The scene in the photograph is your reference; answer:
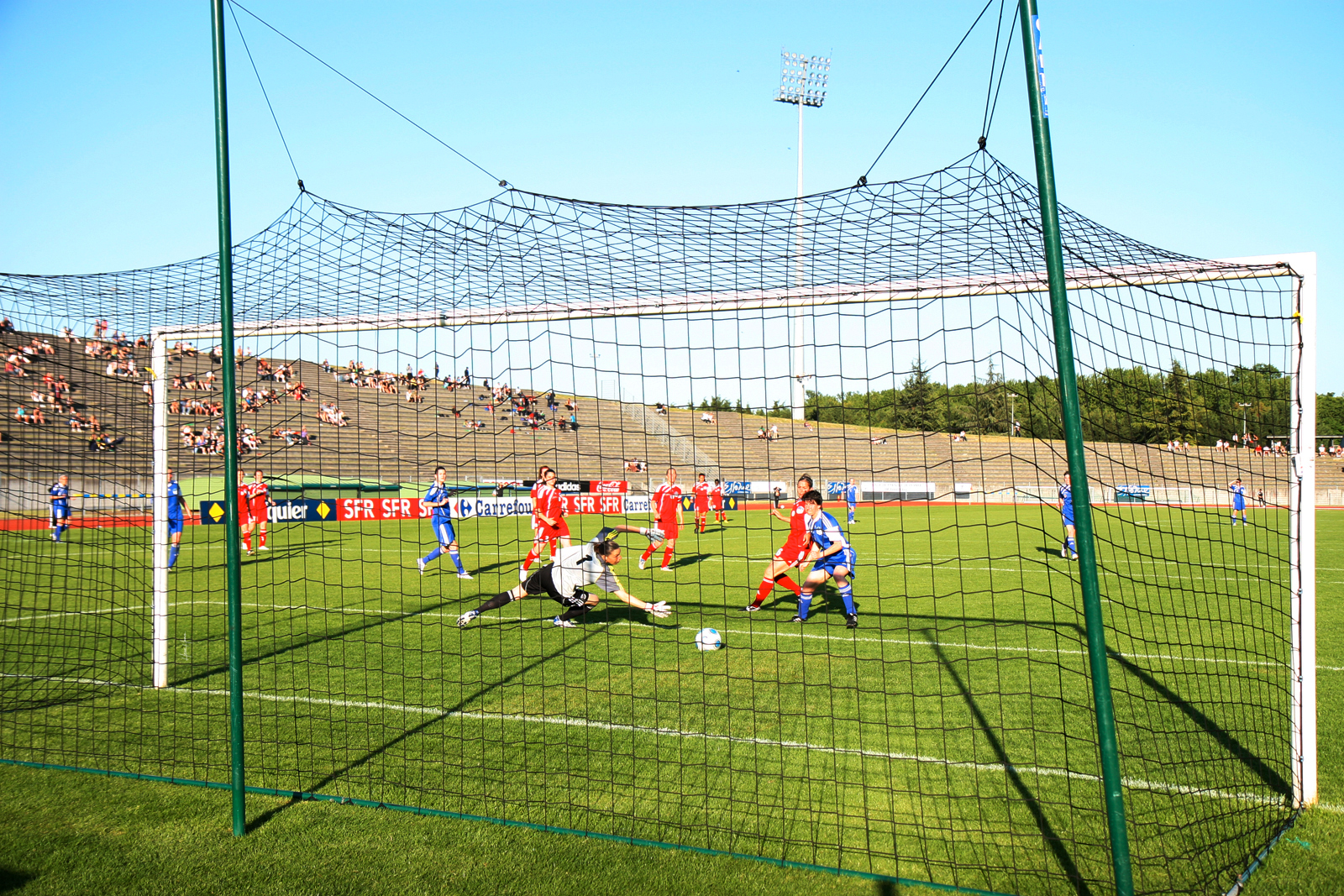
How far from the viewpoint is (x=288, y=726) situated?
237 inches

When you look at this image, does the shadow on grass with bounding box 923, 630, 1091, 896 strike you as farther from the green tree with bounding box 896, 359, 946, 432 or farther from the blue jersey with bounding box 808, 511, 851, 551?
the blue jersey with bounding box 808, 511, 851, 551

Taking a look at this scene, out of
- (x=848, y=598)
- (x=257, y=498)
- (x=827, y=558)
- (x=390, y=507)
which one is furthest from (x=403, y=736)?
(x=390, y=507)

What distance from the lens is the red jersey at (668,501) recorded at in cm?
1509

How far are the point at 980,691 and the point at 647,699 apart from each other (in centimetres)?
276

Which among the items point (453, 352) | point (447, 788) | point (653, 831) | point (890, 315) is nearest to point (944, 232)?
point (890, 315)

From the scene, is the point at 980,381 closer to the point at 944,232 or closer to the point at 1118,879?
the point at 944,232

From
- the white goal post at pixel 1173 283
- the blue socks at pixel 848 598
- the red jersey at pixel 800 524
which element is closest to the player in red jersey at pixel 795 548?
the red jersey at pixel 800 524

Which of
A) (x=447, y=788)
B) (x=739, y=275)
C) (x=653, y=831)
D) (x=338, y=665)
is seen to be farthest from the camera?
(x=338, y=665)

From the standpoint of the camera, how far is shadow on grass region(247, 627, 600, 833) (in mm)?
4588

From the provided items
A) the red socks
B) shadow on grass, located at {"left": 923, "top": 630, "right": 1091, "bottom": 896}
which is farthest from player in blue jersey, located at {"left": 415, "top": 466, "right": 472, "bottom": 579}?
shadow on grass, located at {"left": 923, "top": 630, "right": 1091, "bottom": 896}

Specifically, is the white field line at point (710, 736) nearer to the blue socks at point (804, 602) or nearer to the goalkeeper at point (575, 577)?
the goalkeeper at point (575, 577)

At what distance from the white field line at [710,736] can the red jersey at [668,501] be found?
8870 mm

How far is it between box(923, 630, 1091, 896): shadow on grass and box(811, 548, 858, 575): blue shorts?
2.30m

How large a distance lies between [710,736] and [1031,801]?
2078 millimetres
